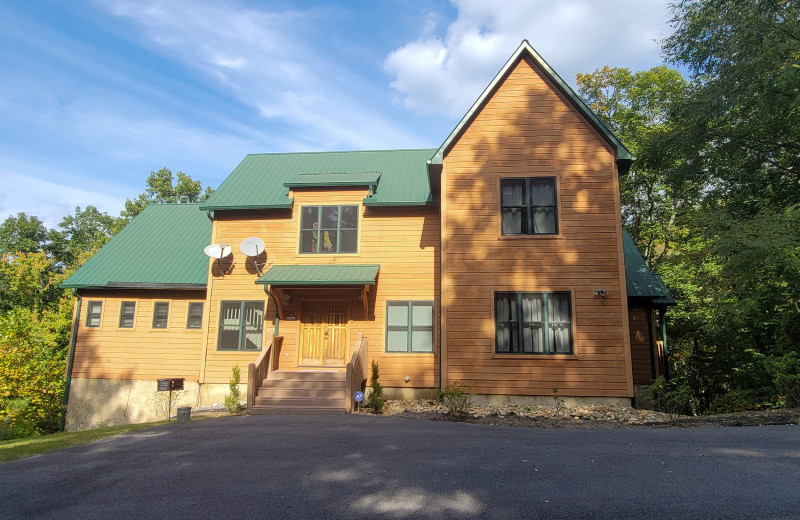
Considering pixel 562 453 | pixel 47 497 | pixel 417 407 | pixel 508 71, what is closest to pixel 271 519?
pixel 47 497

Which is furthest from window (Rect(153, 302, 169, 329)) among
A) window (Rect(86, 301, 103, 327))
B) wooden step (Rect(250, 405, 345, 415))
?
wooden step (Rect(250, 405, 345, 415))

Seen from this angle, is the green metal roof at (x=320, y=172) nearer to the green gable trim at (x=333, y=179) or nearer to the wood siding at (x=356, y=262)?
the green gable trim at (x=333, y=179)

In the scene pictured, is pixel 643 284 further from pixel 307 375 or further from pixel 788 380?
pixel 307 375

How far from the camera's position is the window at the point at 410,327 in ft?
46.1

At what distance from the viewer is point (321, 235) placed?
14.9 meters

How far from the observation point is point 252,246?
14.4m

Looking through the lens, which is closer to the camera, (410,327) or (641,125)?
(410,327)

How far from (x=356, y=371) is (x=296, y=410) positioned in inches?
66.6

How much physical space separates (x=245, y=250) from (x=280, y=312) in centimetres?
206

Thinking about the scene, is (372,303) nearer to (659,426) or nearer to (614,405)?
(614,405)

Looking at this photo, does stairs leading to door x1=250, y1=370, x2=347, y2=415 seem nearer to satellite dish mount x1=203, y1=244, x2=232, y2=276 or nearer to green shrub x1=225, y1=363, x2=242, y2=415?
green shrub x1=225, y1=363, x2=242, y2=415

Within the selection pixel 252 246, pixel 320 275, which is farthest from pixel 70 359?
pixel 320 275

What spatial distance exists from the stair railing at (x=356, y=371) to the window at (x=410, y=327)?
0.84m

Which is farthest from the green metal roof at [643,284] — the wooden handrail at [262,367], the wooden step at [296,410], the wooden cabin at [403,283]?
the wooden handrail at [262,367]
